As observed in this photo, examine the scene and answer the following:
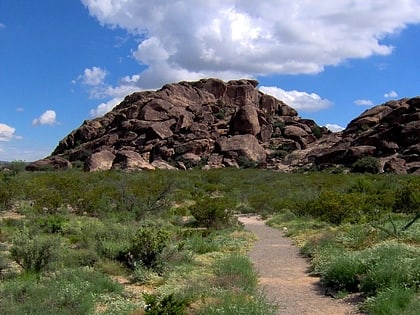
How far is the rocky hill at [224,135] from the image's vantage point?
58.2 metres

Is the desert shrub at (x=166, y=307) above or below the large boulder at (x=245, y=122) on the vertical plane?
below

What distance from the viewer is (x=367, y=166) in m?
51.2

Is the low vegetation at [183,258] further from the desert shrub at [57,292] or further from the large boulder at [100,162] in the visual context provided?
the large boulder at [100,162]

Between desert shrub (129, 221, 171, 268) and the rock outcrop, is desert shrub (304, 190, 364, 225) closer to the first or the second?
desert shrub (129, 221, 171, 268)

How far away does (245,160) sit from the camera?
6669 centimetres

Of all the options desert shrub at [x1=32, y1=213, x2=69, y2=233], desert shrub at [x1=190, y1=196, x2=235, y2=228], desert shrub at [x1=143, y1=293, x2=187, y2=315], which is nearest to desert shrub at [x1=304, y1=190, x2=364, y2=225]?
desert shrub at [x1=190, y1=196, x2=235, y2=228]

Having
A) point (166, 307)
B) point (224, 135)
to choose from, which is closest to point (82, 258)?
point (166, 307)

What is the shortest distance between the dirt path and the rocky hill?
37.4 meters

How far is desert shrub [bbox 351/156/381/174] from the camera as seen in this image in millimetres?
51031

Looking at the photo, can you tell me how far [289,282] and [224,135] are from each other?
211 feet

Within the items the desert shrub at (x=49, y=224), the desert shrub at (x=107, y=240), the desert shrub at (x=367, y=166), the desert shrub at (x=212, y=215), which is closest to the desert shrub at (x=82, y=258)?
the desert shrub at (x=107, y=240)

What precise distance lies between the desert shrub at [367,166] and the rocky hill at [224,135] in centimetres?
104

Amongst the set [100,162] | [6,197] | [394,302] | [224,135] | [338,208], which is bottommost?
[394,302]

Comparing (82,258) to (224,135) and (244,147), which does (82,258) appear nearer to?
(244,147)
